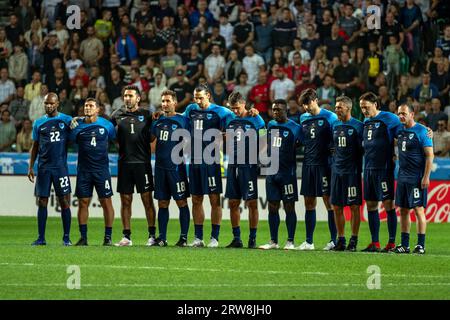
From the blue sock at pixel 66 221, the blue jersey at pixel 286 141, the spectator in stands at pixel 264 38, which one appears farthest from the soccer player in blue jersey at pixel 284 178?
the spectator in stands at pixel 264 38

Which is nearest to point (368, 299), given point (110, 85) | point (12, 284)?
point (12, 284)

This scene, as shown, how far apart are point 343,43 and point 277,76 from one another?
5.92 feet

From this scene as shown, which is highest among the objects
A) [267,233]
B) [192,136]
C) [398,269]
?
[192,136]

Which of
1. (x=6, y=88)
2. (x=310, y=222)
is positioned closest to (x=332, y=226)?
(x=310, y=222)

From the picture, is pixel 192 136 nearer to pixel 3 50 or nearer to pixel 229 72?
pixel 229 72

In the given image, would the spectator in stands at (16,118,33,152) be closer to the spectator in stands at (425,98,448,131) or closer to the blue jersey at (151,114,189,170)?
the spectator in stands at (425,98,448,131)

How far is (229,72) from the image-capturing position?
26797mm

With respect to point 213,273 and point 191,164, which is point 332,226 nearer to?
point 191,164

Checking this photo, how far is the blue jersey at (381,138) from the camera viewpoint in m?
16.0

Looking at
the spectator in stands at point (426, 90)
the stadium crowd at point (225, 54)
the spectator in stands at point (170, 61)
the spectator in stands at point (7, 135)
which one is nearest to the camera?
the spectator in stands at point (426, 90)

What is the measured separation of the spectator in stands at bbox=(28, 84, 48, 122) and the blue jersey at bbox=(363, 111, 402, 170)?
12.1 metres

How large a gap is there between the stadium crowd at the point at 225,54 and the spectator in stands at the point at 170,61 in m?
0.03

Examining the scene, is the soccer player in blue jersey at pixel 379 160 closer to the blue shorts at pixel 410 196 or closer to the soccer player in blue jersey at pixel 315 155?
the blue shorts at pixel 410 196

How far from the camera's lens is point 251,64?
26.8 m
